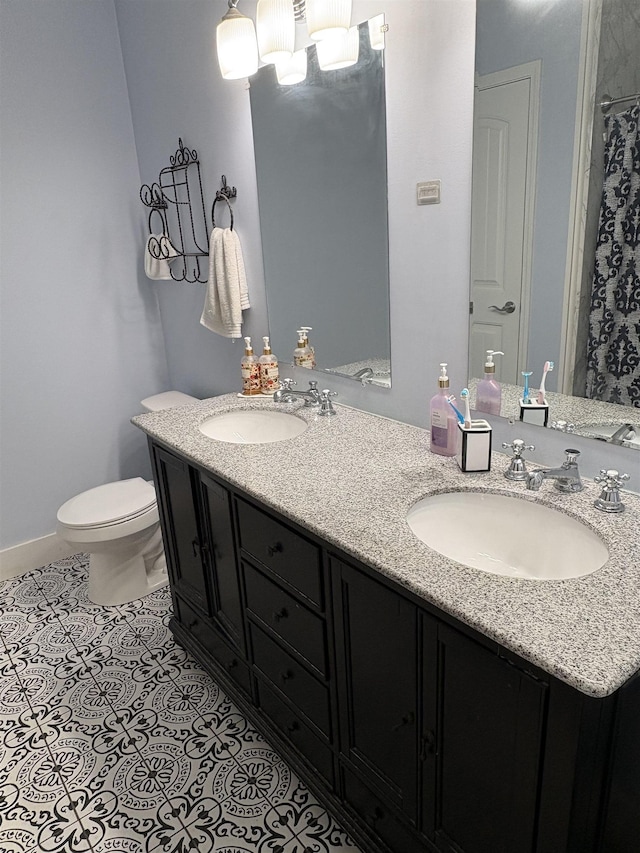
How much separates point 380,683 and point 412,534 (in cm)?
33

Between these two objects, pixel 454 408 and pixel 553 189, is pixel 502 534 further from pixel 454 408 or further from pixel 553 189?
pixel 553 189

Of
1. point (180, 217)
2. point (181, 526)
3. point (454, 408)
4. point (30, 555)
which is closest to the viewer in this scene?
point (454, 408)

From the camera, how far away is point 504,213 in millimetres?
1348

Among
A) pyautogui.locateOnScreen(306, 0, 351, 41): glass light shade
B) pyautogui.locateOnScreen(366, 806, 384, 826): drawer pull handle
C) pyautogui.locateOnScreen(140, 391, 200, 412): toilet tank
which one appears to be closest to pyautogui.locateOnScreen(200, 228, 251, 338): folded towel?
pyautogui.locateOnScreen(140, 391, 200, 412): toilet tank

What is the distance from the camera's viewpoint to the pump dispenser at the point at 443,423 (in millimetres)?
1472

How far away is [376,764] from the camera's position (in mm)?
1313

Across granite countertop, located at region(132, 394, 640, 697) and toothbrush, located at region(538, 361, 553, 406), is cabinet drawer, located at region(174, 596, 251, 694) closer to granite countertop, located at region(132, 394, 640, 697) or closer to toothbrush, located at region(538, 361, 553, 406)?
granite countertop, located at region(132, 394, 640, 697)

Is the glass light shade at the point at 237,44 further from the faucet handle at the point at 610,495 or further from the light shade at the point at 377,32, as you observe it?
the faucet handle at the point at 610,495

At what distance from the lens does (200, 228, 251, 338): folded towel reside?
87.1 inches

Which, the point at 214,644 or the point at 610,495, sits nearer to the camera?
the point at 610,495

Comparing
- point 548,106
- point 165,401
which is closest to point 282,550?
point 548,106

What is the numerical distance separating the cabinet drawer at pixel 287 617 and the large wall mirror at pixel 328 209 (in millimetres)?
710

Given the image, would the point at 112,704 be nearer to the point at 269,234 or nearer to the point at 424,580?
the point at 424,580

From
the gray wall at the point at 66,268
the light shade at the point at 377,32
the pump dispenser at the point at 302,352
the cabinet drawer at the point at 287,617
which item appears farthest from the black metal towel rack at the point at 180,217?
the cabinet drawer at the point at 287,617
